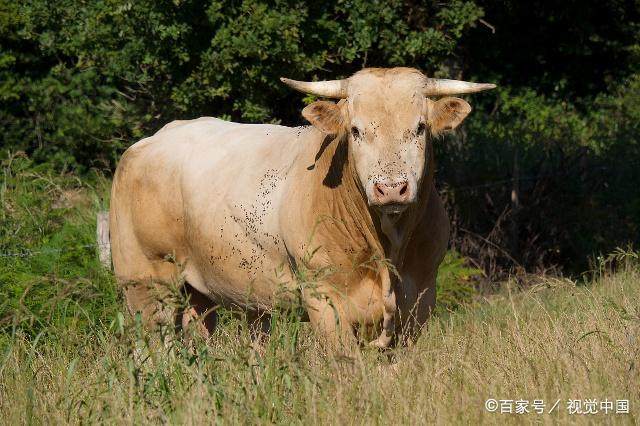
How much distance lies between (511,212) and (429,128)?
20.7ft

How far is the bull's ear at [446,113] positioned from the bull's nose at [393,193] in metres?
0.65

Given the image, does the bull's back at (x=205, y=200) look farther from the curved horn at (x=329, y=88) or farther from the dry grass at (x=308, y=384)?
the dry grass at (x=308, y=384)

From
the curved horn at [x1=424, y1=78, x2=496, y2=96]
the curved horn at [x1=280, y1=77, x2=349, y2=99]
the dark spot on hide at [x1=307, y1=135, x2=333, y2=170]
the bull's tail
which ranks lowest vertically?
the bull's tail

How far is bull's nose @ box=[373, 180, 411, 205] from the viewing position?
17.4 feet

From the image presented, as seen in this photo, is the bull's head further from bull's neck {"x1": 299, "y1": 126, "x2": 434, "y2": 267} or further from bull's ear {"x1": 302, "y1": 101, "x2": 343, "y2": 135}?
bull's neck {"x1": 299, "y1": 126, "x2": 434, "y2": 267}

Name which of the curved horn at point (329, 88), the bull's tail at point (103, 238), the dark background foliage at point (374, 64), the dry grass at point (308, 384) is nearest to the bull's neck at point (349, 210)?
the curved horn at point (329, 88)

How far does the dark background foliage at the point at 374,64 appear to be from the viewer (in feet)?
31.2

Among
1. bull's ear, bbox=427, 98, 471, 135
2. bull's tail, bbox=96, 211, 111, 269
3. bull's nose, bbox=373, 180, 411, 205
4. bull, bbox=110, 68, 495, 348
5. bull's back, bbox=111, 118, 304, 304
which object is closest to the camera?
bull's nose, bbox=373, 180, 411, 205

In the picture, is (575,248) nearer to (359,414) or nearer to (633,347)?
(633,347)

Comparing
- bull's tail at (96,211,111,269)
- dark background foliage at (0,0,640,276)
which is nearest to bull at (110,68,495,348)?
bull's tail at (96,211,111,269)

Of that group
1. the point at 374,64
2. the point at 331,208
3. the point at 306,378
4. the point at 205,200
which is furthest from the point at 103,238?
the point at 306,378

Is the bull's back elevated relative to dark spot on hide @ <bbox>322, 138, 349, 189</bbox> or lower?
lower

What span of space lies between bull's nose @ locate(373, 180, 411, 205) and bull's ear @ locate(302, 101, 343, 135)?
708 millimetres

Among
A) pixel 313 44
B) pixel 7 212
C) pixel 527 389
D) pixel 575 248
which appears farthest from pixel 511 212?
pixel 527 389
